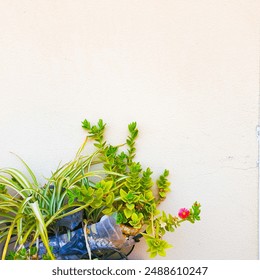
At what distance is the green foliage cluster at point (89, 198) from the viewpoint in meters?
1.53

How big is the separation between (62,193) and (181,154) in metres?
0.63

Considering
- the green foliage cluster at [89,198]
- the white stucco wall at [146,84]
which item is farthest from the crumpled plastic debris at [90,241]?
the white stucco wall at [146,84]

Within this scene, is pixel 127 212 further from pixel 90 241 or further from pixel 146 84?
pixel 146 84

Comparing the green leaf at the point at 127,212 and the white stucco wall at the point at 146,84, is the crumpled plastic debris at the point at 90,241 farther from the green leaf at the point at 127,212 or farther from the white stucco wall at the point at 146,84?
the white stucco wall at the point at 146,84

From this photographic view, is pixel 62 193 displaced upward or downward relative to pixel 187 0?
downward

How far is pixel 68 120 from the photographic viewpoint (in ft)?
5.90

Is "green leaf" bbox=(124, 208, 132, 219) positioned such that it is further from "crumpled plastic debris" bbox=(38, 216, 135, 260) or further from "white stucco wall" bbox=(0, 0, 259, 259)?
"white stucco wall" bbox=(0, 0, 259, 259)

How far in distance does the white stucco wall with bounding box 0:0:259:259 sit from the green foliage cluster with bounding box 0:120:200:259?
100mm

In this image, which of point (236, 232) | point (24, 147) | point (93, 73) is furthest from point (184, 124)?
point (24, 147)

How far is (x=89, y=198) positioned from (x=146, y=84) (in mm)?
642

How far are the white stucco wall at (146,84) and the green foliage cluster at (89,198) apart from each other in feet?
0.33

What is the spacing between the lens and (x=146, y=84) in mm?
1796
